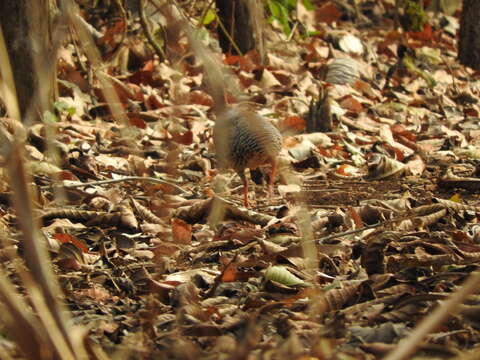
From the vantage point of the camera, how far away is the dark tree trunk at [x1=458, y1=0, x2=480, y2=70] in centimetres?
899

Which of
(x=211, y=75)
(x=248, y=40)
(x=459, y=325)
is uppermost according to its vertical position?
(x=248, y=40)

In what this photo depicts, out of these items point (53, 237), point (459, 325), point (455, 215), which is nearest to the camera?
point (459, 325)

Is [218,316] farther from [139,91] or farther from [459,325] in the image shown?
[139,91]

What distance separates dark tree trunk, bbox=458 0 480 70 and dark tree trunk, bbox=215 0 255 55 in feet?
9.11

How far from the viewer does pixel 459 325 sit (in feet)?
8.15

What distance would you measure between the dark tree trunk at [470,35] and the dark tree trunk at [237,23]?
2776 mm

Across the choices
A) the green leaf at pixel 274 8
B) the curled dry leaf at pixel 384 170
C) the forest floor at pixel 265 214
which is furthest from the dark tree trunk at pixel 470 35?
the curled dry leaf at pixel 384 170

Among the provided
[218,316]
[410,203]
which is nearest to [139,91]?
[410,203]

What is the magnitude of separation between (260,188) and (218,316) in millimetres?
2313

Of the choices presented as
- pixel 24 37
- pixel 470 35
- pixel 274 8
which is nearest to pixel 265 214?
pixel 24 37

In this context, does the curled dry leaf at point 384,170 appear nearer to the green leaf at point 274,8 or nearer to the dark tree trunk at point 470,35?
the green leaf at point 274,8

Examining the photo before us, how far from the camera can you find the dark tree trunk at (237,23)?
745 cm

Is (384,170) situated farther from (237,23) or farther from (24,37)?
(237,23)

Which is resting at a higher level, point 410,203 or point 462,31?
point 462,31
